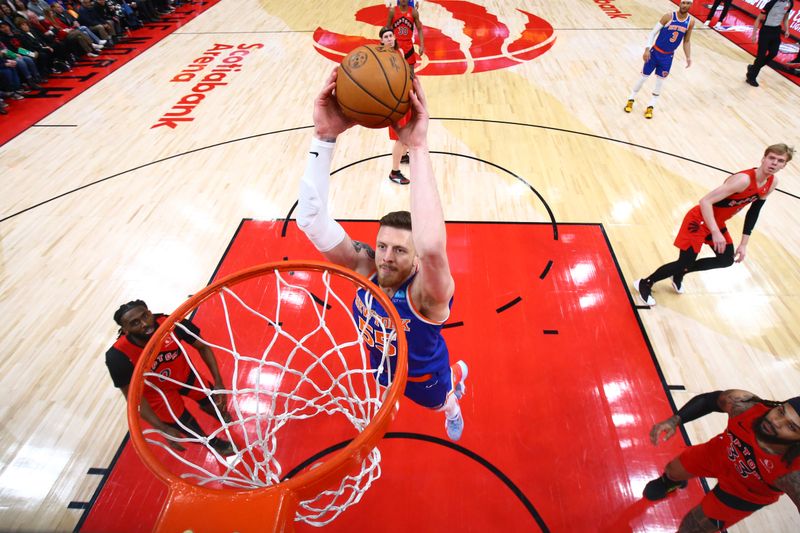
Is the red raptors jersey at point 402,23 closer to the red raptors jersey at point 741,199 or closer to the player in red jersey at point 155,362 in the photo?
the red raptors jersey at point 741,199

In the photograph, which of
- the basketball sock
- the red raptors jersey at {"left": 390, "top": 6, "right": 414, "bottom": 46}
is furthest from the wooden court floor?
the red raptors jersey at {"left": 390, "top": 6, "right": 414, "bottom": 46}

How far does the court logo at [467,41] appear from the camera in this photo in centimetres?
865

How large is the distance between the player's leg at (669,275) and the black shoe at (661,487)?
1.73 m

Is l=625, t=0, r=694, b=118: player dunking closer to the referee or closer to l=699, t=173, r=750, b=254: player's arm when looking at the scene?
the referee

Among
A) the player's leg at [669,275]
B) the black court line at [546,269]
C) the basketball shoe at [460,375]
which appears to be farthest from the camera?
the black court line at [546,269]

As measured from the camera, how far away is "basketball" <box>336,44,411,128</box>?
1.79 metres

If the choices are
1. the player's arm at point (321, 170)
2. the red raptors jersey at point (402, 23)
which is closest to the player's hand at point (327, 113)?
the player's arm at point (321, 170)

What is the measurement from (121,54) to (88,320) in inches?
324

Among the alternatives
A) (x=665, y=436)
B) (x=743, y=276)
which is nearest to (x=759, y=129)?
(x=743, y=276)

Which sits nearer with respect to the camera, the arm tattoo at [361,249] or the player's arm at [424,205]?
the player's arm at [424,205]

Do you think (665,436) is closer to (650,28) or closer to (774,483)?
(774,483)

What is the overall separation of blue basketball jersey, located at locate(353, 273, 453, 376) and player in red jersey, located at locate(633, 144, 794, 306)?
247 centimetres

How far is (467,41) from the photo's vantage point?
9.61 meters

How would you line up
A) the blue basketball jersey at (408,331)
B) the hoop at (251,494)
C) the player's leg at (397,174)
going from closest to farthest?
the hoop at (251,494) < the blue basketball jersey at (408,331) < the player's leg at (397,174)
